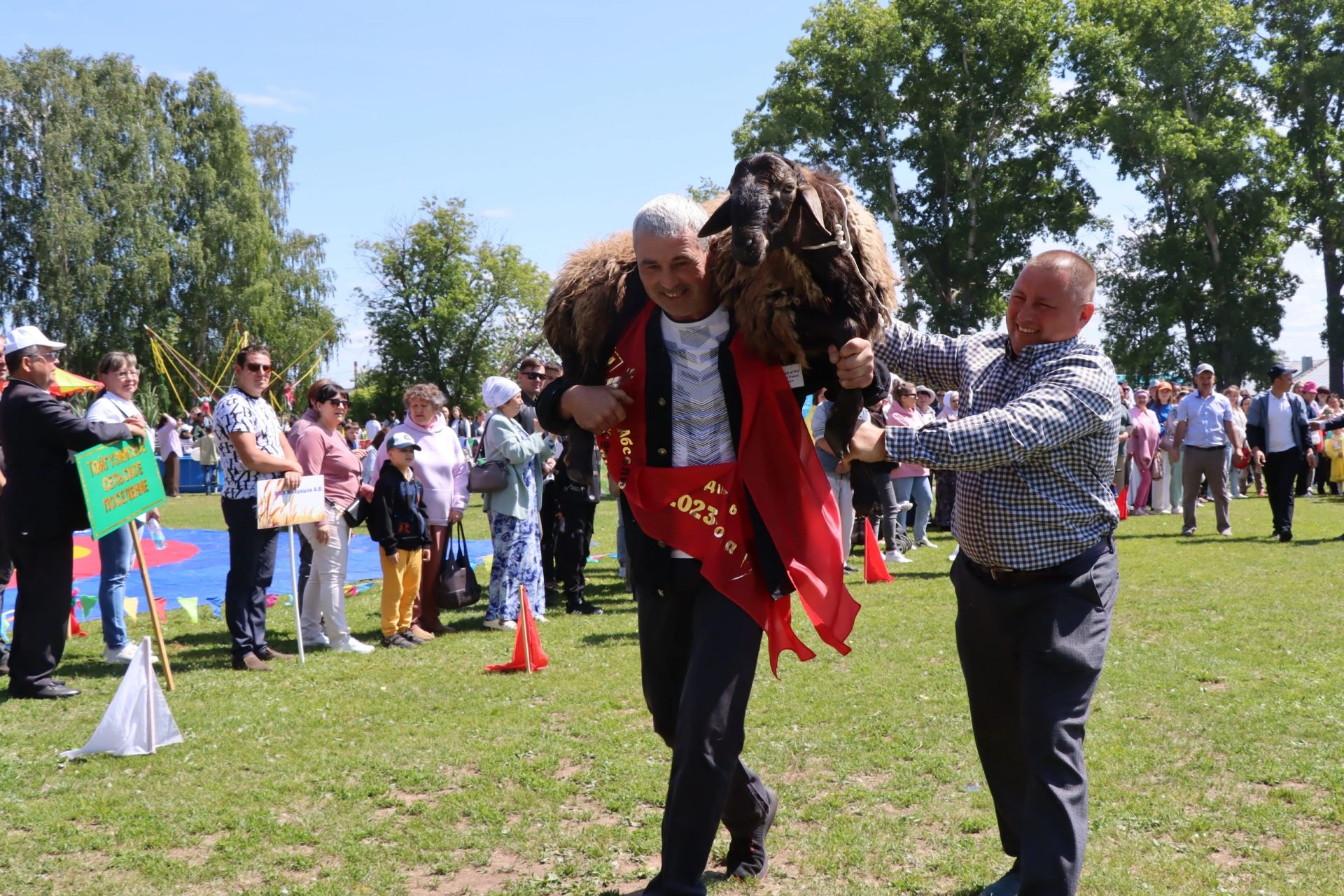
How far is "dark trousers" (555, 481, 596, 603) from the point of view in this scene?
9758 millimetres

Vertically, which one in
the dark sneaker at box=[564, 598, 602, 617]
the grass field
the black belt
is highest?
the black belt

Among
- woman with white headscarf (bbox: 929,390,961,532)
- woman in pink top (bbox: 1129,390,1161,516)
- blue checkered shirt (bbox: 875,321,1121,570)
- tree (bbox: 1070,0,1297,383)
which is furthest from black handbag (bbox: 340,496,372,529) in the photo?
tree (bbox: 1070,0,1297,383)

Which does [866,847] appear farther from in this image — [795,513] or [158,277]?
[158,277]

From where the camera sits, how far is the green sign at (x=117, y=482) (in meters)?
6.50

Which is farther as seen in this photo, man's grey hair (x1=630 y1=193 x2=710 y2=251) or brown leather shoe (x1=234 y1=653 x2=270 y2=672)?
brown leather shoe (x1=234 y1=653 x2=270 y2=672)

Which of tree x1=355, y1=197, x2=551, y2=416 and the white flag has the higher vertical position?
tree x1=355, y1=197, x2=551, y2=416

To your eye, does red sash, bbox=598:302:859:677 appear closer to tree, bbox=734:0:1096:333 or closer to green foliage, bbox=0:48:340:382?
tree, bbox=734:0:1096:333

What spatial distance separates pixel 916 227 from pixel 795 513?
3503 centimetres

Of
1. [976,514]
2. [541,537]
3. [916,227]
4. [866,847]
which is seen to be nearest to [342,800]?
[866,847]

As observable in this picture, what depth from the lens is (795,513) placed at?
3.30 meters

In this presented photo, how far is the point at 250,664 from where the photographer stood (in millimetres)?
7445

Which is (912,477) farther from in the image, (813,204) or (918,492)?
(813,204)

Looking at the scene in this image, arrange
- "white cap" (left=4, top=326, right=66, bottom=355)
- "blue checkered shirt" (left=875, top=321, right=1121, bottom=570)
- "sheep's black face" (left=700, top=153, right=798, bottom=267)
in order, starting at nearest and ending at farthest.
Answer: "sheep's black face" (left=700, top=153, right=798, bottom=267) → "blue checkered shirt" (left=875, top=321, right=1121, bottom=570) → "white cap" (left=4, top=326, right=66, bottom=355)

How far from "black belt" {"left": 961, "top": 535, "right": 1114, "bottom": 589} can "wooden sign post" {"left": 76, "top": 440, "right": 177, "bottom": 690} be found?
17.0ft
